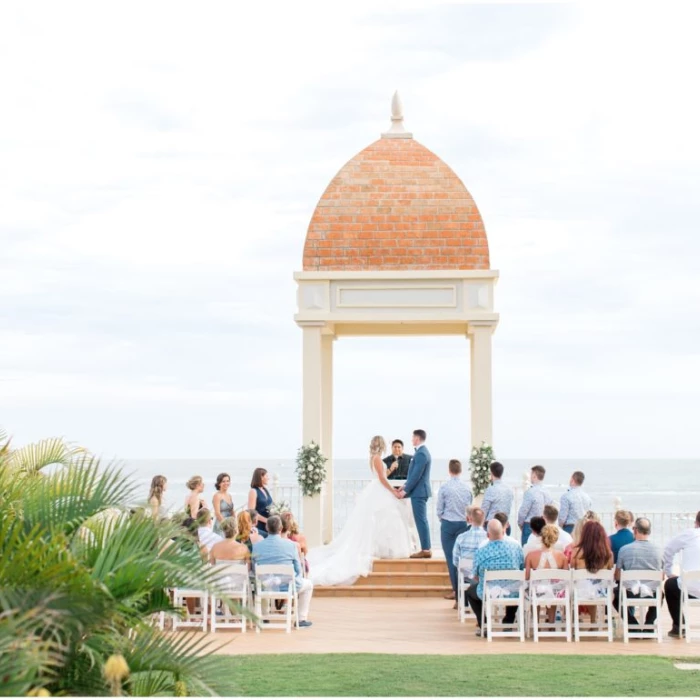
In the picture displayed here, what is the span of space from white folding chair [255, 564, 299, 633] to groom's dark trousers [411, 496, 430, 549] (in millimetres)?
3587

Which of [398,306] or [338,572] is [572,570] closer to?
[338,572]

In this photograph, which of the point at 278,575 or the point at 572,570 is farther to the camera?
the point at 278,575

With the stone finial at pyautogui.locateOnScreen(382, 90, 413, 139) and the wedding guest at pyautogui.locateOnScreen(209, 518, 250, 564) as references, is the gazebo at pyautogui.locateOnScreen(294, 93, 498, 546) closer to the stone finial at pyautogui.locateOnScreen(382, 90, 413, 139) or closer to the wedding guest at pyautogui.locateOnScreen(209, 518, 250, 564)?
the stone finial at pyautogui.locateOnScreen(382, 90, 413, 139)

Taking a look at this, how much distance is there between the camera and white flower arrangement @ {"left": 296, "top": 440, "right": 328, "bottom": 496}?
1714cm

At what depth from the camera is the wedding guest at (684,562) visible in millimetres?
12625

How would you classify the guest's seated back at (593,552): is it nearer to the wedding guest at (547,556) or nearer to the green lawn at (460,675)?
the wedding guest at (547,556)

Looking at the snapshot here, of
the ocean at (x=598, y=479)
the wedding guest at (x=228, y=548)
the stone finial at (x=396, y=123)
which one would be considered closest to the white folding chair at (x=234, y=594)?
the wedding guest at (x=228, y=548)

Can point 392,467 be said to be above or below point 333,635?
above

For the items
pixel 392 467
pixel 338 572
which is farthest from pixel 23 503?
pixel 392 467

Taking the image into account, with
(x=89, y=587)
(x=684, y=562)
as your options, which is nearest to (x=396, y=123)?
(x=684, y=562)

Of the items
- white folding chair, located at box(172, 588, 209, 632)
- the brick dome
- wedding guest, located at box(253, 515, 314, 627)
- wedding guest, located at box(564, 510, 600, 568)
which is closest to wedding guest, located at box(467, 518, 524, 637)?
wedding guest, located at box(564, 510, 600, 568)

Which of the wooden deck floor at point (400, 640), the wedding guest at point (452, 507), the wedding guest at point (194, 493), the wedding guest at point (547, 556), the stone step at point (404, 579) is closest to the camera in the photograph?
the wooden deck floor at point (400, 640)

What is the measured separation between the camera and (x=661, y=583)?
12.3 metres

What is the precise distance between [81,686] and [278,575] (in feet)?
23.7
